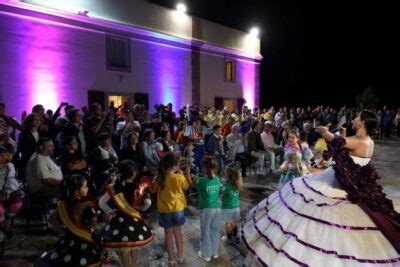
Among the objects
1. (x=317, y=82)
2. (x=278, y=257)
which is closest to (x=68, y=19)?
(x=278, y=257)

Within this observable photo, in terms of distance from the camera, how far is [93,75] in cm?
1285

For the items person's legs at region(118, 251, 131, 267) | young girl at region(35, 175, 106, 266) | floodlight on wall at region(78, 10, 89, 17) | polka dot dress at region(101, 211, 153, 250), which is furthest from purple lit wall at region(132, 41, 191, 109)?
young girl at region(35, 175, 106, 266)

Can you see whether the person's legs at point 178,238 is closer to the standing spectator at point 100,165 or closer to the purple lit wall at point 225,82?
the standing spectator at point 100,165

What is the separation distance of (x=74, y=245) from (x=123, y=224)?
65 centimetres

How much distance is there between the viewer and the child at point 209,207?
4.25 m

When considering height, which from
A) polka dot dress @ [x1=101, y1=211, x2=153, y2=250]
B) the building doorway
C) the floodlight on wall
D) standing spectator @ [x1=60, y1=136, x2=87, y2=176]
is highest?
the floodlight on wall

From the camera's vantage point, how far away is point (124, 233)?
12.1 ft

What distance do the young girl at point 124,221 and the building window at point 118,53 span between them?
10.4m

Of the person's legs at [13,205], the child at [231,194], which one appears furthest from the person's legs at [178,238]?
the person's legs at [13,205]

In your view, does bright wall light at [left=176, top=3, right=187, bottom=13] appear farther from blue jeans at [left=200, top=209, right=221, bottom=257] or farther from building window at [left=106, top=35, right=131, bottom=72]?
blue jeans at [left=200, top=209, right=221, bottom=257]

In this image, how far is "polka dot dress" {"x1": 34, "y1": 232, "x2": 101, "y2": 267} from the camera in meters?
3.08

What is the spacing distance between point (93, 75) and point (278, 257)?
11607 millimetres

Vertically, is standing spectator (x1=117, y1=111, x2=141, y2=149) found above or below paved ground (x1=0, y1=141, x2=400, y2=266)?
above

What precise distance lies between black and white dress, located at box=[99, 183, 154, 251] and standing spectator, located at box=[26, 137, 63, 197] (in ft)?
5.66
